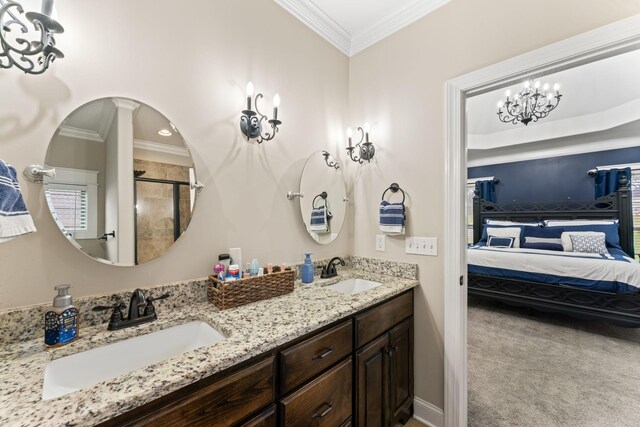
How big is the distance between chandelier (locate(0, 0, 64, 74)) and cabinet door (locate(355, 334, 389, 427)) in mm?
1803

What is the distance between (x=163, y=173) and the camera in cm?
131

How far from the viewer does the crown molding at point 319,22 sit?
6.12 ft

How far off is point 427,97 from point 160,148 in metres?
1.73

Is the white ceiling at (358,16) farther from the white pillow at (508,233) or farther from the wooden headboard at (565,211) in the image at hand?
the wooden headboard at (565,211)

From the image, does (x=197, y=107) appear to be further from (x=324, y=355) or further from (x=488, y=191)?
(x=488, y=191)

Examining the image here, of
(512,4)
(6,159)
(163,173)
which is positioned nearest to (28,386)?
(6,159)

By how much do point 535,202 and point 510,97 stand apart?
2541 millimetres

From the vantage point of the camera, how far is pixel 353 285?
1.99 metres

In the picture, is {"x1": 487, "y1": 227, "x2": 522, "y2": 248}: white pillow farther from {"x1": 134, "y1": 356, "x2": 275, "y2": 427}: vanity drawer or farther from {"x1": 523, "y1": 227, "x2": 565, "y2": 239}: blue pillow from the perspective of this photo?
Answer: {"x1": 134, "y1": 356, "x2": 275, "y2": 427}: vanity drawer

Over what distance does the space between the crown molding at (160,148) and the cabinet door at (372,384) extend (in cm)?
138

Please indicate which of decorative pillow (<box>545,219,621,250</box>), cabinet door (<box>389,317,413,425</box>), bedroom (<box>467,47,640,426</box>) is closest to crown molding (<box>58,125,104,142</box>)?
cabinet door (<box>389,317,413,425</box>)

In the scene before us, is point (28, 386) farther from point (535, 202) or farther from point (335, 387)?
point (535, 202)

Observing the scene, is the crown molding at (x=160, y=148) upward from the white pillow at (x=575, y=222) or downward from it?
upward

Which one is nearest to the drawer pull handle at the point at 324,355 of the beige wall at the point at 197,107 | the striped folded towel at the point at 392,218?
the beige wall at the point at 197,107
